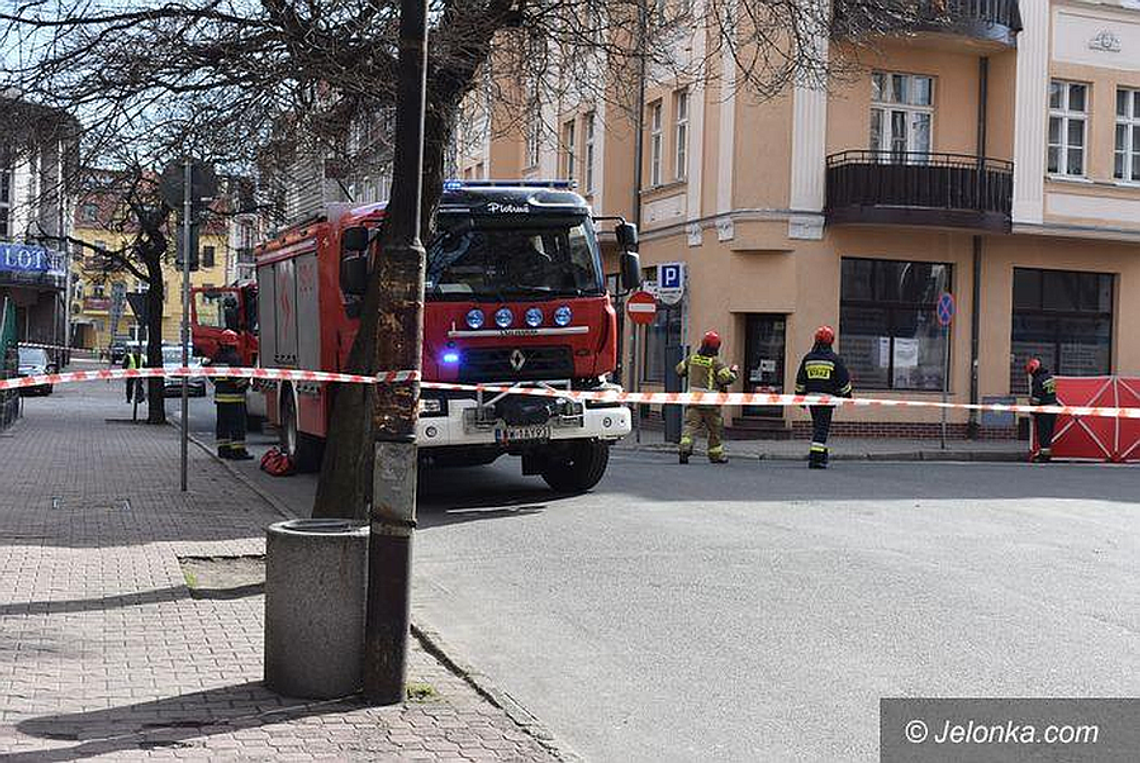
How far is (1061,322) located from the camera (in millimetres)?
28531

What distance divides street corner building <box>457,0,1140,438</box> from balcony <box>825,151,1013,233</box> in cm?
3

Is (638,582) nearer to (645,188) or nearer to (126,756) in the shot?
(126,756)

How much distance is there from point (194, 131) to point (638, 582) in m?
6.58

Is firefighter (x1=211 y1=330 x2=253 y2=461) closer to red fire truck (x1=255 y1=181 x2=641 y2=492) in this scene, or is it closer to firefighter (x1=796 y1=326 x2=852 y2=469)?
red fire truck (x1=255 y1=181 x2=641 y2=492)

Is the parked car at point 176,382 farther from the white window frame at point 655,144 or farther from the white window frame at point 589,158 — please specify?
the white window frame at point 655,144

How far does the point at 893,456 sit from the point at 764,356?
4498mm

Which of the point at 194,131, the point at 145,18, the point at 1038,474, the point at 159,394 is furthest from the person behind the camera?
the point at 159,394

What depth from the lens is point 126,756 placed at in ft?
16.5

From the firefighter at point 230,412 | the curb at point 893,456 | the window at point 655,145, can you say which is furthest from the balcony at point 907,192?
the firefighter at point 230,412

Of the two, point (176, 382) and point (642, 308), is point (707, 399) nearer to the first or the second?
point (642, 308)

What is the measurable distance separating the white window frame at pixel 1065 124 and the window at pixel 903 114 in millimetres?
2523

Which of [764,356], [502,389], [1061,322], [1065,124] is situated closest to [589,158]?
[764,356]

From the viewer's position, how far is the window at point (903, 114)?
27.0 meters

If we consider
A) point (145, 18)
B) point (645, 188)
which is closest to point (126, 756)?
point (145, 18)
